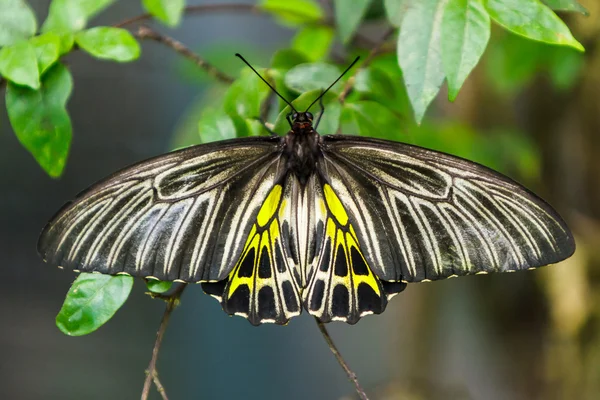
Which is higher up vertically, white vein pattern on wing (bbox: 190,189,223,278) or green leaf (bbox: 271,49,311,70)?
green leaf (bbox: 271,49,311,70)

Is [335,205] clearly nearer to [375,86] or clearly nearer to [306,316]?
[375,86]

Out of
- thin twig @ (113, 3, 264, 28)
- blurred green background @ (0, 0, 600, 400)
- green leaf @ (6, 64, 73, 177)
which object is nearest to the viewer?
green leaf @ (6, 64, 73, 177)

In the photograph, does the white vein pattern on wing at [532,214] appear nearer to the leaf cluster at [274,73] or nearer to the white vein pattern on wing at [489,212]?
the white vein pattern on wing at [489,212]

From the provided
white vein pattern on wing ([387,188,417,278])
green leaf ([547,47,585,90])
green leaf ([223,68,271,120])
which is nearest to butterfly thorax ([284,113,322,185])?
green leaf ([223,68,271,120])

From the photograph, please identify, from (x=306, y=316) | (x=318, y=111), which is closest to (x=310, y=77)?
(x=318, y=111)

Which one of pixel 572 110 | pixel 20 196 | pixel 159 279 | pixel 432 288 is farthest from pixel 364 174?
pixel 20 196

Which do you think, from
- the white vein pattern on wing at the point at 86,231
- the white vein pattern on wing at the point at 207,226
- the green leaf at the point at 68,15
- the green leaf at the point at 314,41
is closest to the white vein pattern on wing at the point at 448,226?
the white vein pattern on wing at the point at 207,226

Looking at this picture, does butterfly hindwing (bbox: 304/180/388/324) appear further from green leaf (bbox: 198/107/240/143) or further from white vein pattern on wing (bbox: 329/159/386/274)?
green leaf (bbox: 198/107/240/143)

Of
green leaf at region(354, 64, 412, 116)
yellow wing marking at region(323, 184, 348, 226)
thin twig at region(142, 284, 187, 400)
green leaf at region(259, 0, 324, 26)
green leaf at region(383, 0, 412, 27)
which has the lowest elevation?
thin twig at region(142, 284, 187, 400)
